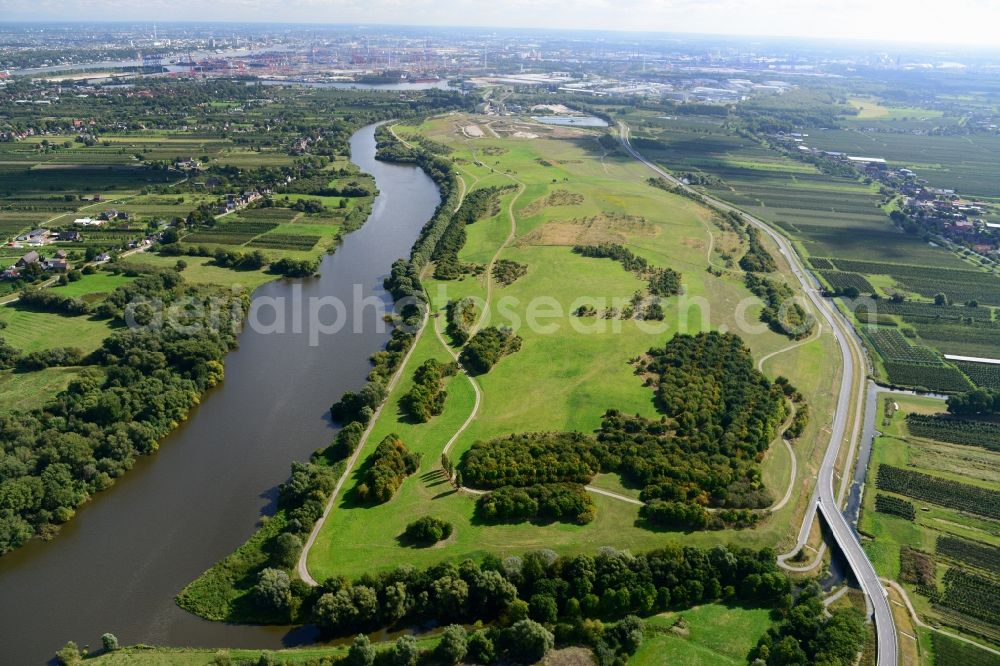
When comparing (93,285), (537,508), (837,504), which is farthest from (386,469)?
(93,285)

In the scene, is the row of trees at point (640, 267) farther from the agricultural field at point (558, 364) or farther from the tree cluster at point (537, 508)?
the tree cluster at point (537, 508)

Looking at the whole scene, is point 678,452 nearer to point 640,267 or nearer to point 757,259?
point 640,267

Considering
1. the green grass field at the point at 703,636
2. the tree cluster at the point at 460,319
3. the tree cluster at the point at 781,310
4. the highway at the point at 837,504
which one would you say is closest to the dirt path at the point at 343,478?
the tree cluster at the point at 460,319

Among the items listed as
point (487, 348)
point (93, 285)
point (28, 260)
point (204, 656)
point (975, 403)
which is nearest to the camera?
point (204, 656)

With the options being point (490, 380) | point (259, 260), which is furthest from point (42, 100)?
point (490, 380)

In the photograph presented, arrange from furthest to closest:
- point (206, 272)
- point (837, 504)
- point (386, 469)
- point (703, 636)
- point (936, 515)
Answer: point (206, 272), point (837, 504), point (386, 469), point (936, 515), point (703, 636)
